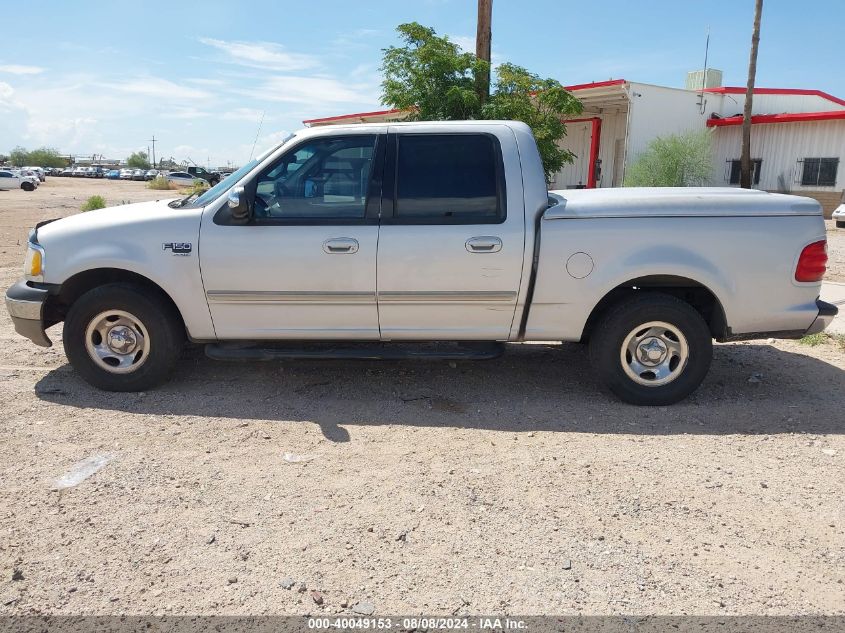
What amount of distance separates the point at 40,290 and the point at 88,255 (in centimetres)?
49

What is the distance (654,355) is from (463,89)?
7.76 m

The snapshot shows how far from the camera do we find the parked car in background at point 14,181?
45969 mm

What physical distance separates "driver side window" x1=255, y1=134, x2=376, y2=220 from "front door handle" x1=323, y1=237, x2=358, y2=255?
18 cm

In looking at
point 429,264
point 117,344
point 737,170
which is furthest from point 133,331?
point 737,170

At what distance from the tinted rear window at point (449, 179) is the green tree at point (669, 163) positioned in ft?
49.9

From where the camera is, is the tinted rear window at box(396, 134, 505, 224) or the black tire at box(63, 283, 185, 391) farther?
the black tire at box(63, 283, 185, 391)

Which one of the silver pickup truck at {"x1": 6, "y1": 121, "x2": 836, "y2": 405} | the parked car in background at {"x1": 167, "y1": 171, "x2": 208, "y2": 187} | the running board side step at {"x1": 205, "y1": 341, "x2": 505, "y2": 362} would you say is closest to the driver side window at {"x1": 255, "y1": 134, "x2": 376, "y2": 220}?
the silver pickup truck at {"x1": 6, "y1": 121, "x2": 836, "y2": 405}

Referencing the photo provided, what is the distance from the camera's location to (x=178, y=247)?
15.6 feet

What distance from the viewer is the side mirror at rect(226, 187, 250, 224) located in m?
4.63

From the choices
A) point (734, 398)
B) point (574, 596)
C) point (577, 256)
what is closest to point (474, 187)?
point (577, 256)

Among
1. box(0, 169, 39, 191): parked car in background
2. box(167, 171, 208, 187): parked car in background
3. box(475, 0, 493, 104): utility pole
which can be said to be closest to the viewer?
box(475, 0, 493, 104): utility pole

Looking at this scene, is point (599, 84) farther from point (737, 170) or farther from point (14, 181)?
point (14, 181)

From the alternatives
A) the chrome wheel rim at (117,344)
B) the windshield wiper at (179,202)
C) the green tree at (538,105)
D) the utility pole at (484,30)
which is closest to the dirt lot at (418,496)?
the chrome wheel rim at (117,344)

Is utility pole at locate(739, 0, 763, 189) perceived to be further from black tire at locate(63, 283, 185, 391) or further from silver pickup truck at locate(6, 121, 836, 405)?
black tire at locate(63, 283, 185, 391)
